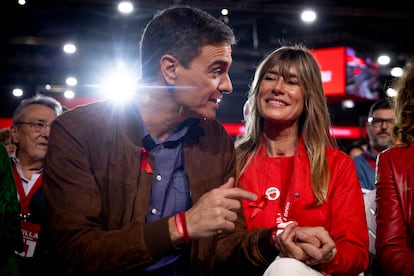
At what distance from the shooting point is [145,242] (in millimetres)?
1576

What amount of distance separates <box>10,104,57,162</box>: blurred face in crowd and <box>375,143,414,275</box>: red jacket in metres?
2.35

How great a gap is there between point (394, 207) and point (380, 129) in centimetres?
284

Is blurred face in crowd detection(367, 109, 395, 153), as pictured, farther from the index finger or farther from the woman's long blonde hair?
the index finger

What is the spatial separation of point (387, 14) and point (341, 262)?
317 inches

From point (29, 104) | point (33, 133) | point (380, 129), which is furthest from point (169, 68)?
Result: point (380, 129)

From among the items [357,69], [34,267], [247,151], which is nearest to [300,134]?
[247,151]

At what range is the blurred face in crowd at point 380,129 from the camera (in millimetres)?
4762

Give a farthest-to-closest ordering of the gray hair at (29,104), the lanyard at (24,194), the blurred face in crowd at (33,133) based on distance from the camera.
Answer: the gray hair at (29,104)
the blurred face in crowd at (33,133)
the lanyard at (24,194)

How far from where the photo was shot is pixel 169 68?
2090 mm

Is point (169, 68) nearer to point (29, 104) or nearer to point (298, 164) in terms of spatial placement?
point (298, 164)

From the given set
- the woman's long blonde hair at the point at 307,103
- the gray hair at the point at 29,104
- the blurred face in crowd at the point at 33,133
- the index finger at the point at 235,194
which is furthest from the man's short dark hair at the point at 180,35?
the gray hair at the point at 29,104

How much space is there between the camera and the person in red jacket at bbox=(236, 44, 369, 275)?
2219mm

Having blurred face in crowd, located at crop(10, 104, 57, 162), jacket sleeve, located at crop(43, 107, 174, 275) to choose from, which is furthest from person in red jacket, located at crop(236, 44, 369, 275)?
blurred face in crowd, located at crop(10, 104, 57, 162)

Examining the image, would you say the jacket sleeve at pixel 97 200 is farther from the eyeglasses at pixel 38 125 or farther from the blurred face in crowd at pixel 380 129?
the blurred face in crowd at pixel 380 129
